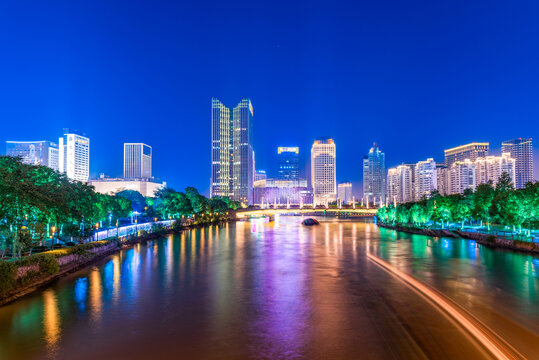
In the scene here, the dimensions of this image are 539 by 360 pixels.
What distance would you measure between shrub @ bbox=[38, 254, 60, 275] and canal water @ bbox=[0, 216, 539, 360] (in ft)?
3.88

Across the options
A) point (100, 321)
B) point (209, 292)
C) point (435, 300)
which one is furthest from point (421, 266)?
point (100, 321)

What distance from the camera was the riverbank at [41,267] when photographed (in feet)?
63.3

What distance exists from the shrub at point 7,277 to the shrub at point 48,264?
3.60 m

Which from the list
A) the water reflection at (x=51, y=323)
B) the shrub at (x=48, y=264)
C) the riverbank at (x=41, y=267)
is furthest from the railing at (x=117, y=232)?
the water reflection at (x=51, y=323)

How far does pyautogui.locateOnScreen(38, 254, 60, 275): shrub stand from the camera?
23638mm

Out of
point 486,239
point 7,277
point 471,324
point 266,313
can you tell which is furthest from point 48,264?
point 486,239

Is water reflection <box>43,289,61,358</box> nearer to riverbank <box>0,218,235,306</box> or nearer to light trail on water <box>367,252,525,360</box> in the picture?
riverbank <box>0,218,235,306</box>

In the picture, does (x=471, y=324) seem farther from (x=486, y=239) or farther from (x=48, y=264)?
(x=486, y=239)

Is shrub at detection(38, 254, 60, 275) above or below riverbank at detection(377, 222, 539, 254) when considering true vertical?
above

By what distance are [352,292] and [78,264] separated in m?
23.5

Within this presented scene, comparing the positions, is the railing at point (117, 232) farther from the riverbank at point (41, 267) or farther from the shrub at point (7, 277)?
the shrub at point (7, 277)

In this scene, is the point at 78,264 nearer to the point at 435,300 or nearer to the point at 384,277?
the point at 384,277

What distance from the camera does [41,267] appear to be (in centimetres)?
2352

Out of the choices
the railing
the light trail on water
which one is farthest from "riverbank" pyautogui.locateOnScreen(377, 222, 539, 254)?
the railing
